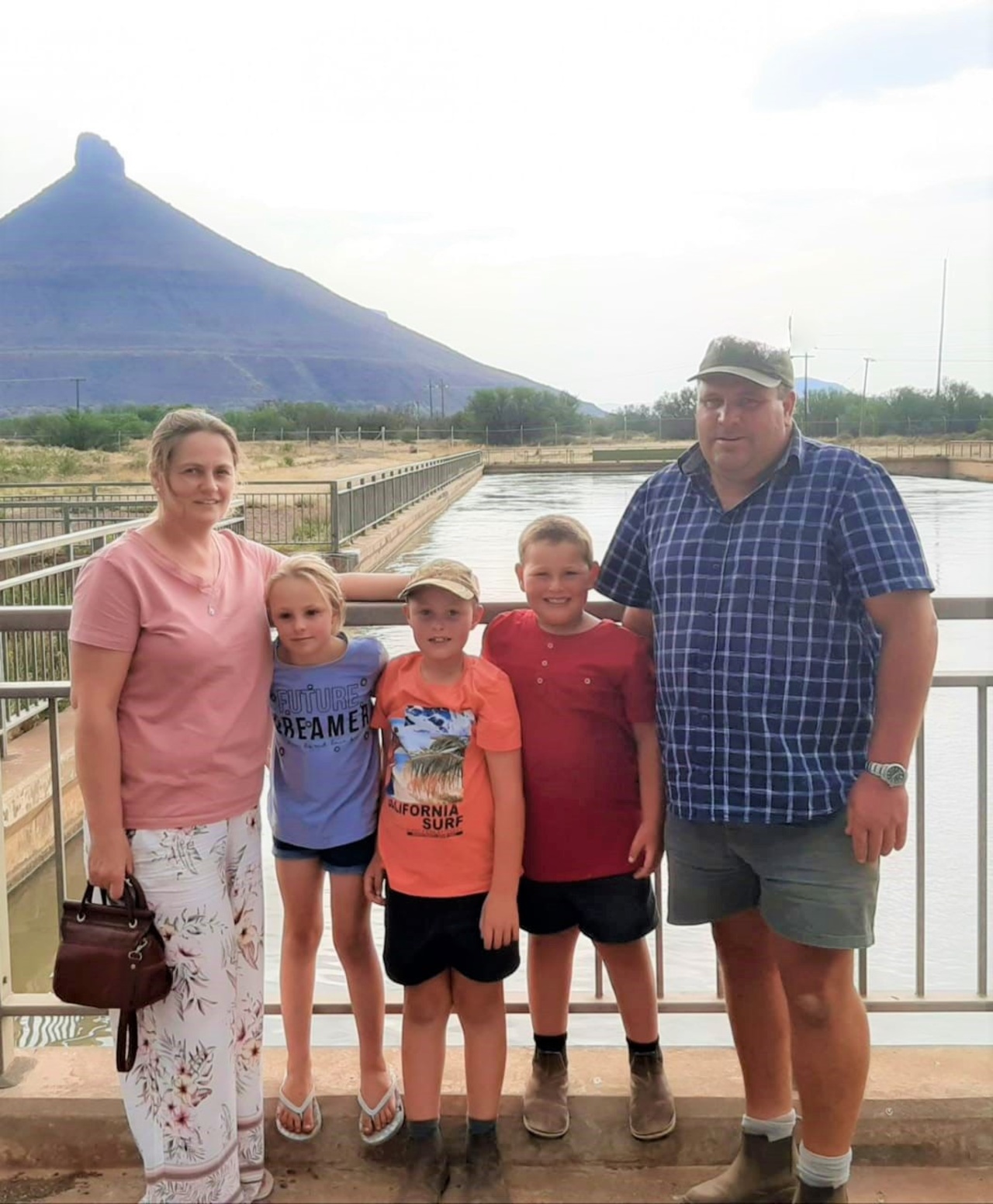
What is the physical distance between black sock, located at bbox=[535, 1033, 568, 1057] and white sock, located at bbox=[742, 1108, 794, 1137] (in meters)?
0.44

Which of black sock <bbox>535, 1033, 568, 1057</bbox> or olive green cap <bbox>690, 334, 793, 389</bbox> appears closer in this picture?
olive green cap <bbox>690, 334, 793, 389</bbox>

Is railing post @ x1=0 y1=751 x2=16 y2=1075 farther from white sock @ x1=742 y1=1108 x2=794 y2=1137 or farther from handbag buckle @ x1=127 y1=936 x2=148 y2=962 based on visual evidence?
white sock @ x1=742 y1=1108 x2=794 y2=1137

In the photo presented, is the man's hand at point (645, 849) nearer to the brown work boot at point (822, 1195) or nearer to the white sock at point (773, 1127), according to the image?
the white sock at point (773, 1127)

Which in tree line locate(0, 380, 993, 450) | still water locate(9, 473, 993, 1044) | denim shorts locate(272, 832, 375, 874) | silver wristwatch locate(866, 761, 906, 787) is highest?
tree line locate(0, 380, 993, 450)

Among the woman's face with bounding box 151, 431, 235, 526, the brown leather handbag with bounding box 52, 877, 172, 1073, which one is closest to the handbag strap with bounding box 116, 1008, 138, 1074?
the brown leather handbag with bounding box 52, 877, 172, 1073

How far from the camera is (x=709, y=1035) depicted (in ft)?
15.0

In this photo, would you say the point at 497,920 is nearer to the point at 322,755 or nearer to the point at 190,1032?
the point at 322,755

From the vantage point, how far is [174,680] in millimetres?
2279

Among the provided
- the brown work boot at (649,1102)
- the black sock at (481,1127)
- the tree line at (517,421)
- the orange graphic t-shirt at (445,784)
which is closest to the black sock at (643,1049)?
the brown work boot at (649,1102)

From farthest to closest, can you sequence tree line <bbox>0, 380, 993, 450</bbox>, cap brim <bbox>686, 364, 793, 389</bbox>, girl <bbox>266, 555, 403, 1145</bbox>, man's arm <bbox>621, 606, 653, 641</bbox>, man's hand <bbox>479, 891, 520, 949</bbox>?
tree line <bbox>0, 380, 993, 450</bbox> → man's arm <bbox>621, 606, 653, 641</bbox> → girl <bbox>266, 555, 403, 1145</bbox> → man's hand <bbox>479, 891, 520, 949</bbox> → cap brim <bbox>686, 364, 793, 389</bbox>

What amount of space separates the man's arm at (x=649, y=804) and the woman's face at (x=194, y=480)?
3.26 ft

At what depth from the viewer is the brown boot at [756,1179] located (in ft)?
8.00

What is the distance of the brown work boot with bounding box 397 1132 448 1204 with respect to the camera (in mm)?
2402

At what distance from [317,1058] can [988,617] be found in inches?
75.4
